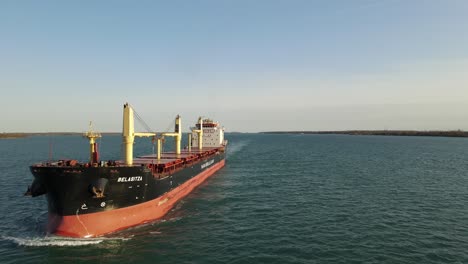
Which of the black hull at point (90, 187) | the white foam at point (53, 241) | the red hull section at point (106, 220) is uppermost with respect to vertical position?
the black hull at point (90, 187)

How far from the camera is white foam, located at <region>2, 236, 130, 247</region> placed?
1983 centimetres

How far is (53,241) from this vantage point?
20.2 meters

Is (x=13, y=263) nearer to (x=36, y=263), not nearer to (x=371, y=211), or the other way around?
(x=36, y=263)

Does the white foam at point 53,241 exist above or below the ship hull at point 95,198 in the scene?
below

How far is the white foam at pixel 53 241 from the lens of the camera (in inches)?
781

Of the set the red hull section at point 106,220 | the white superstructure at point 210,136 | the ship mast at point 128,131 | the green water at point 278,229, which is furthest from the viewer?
Answer: the white superstructure at point 210,136

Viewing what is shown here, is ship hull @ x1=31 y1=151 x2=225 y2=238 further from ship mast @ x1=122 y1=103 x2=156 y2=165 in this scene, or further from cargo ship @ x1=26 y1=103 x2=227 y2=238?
ship mast @ x1=122 y1=103 x2=156 y2=165

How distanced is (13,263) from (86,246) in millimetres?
3710

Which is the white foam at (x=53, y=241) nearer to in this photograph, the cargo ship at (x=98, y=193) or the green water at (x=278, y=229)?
the green water at (x=278, y=229)

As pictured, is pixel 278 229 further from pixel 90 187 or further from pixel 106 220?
pixel 90 187

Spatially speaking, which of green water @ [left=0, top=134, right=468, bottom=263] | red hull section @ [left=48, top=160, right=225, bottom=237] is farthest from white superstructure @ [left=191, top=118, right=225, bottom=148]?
red hull section @ [left=48, top=160, right=225, bottom=237]

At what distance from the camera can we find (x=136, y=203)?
78.7ft

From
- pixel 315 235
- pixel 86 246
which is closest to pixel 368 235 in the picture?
pixel 315 235

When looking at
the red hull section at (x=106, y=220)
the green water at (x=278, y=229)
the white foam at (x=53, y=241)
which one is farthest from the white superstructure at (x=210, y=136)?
the white foam at (x=53, y=241)
